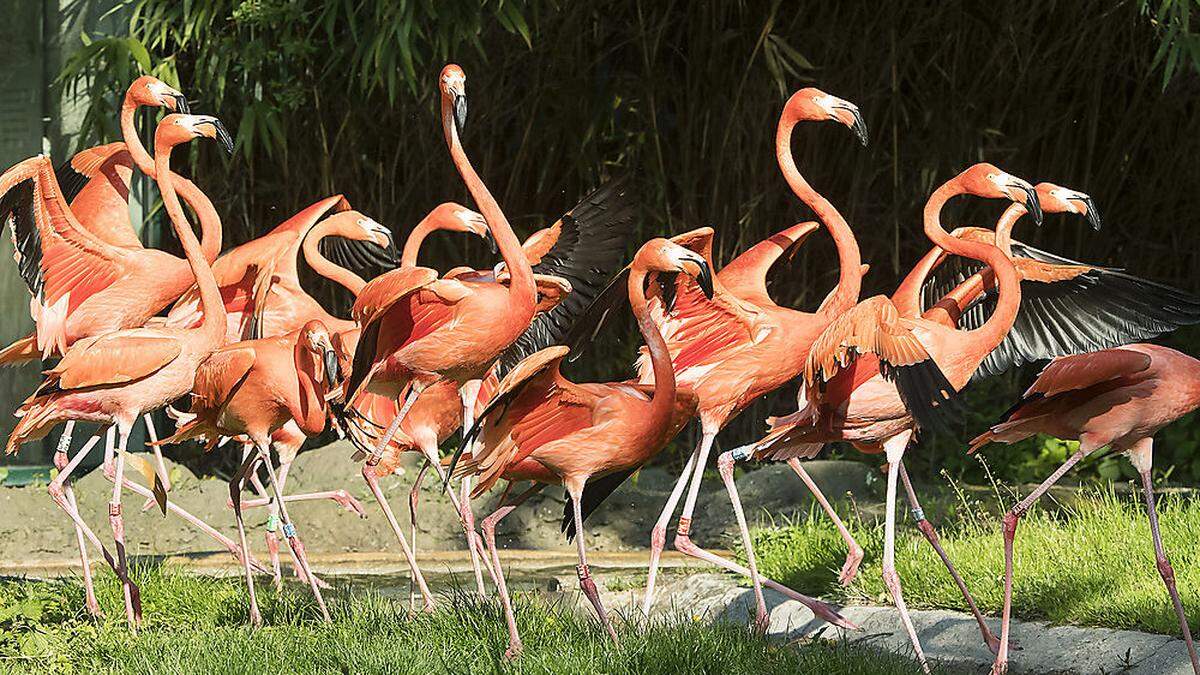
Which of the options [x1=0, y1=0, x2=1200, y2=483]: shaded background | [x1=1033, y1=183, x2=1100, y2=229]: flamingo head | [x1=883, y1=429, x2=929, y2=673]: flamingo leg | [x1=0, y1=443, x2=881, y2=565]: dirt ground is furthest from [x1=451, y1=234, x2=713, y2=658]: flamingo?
[x1=0, y1=0, x2=1200, y2=483]: shaded background

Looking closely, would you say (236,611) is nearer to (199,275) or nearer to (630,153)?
(199,275)

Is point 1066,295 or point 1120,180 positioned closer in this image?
point 1066,295

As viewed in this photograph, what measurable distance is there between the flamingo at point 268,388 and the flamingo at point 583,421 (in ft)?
1.92

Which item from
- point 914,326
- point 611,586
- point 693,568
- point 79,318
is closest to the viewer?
point 914,326

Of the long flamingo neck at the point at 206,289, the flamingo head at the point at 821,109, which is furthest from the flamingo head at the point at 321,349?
the flamingo head at the point at 821,109

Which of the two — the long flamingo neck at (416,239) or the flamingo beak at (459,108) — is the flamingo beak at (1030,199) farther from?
the long flamingo neck at (416,239)

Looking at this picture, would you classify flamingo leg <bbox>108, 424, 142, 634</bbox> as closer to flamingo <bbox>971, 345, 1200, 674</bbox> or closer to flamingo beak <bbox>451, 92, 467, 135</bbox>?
flamingo beak <bbox>451, 92, 467, 135</bbox>

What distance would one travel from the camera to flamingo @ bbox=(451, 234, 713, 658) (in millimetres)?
3893

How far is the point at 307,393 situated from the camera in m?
4.57

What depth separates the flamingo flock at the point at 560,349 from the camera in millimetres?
4027

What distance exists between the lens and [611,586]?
5.16m

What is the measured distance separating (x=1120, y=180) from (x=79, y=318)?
5770 mm

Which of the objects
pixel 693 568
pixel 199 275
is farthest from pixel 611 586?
pixel 199 275

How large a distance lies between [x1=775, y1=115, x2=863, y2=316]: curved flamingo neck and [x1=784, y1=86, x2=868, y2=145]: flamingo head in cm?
4
